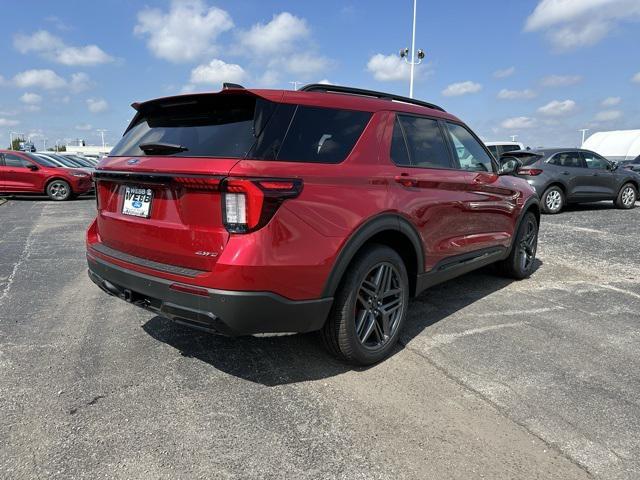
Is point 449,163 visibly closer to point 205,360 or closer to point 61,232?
point 205,360

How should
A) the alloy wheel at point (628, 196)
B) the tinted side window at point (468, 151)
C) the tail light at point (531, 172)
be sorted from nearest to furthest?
the tinted side window at point (468, 151)
the tail light at point (531, 172)
the alloy wheel at point (628, 196)

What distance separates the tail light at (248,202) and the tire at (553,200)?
1041cm

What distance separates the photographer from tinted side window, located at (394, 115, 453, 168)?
3.56 m

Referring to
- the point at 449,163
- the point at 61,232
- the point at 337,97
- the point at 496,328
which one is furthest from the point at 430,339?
the point at 61,232

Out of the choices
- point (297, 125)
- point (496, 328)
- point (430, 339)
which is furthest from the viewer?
point (496, 328)

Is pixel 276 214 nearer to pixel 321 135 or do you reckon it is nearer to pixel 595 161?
pixel 321 135

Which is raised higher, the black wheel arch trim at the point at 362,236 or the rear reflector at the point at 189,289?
the black wheel arch trim at the point at 362,236

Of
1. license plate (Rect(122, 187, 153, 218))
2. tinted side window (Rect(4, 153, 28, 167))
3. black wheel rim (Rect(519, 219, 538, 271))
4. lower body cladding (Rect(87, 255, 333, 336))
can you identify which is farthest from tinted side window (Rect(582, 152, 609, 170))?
tinted side window (Rect(4, 153, 28, 167))

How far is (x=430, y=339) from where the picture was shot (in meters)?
3.70

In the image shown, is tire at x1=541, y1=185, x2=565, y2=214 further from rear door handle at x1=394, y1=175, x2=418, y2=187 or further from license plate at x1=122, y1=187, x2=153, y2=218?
license plate at x1=122, y1=187, x2=153, y2=218

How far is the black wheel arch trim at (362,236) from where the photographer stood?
2.79m

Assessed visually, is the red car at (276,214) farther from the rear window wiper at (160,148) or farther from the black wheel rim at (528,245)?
the black wheel rim at (528,245)

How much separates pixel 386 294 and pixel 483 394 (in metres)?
0.90

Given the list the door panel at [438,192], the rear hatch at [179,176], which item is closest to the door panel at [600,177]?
the door panel at [438,192]
